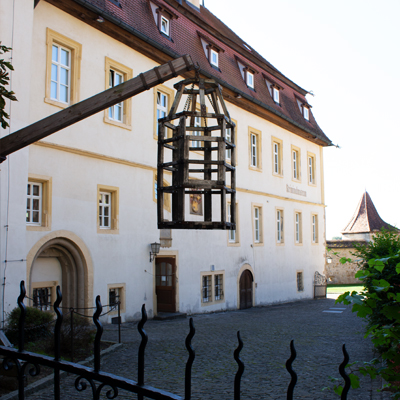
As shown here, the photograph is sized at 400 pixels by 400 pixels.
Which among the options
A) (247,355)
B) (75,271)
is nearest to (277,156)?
(75,271)

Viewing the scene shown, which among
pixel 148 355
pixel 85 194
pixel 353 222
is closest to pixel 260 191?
pixel 85 194

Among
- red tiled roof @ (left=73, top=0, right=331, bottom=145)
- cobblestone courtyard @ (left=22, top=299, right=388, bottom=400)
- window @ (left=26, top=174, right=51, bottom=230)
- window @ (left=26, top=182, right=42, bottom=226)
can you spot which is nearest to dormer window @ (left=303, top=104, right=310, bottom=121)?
red tiled roof @ (left=73, top=0, right=331, bottom=145)

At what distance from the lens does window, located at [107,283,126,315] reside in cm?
1406

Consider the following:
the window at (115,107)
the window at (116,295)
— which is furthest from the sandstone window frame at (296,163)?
the window at (116,295)

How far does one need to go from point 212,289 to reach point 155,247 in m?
4.21

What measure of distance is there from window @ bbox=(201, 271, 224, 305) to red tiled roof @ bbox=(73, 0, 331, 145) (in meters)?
7.21

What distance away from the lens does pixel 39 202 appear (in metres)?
12.4

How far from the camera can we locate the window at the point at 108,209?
557 inches

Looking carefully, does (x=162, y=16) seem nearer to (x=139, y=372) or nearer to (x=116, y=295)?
(x=116, y=295)

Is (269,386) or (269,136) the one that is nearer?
(269,386)

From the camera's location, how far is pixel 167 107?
17000mm

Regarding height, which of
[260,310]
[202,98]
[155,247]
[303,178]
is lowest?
[260,310]

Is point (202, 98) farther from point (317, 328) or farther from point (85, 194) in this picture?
point (317, 328)

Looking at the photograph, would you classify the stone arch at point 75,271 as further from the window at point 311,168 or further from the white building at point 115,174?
the window at point 311,168
